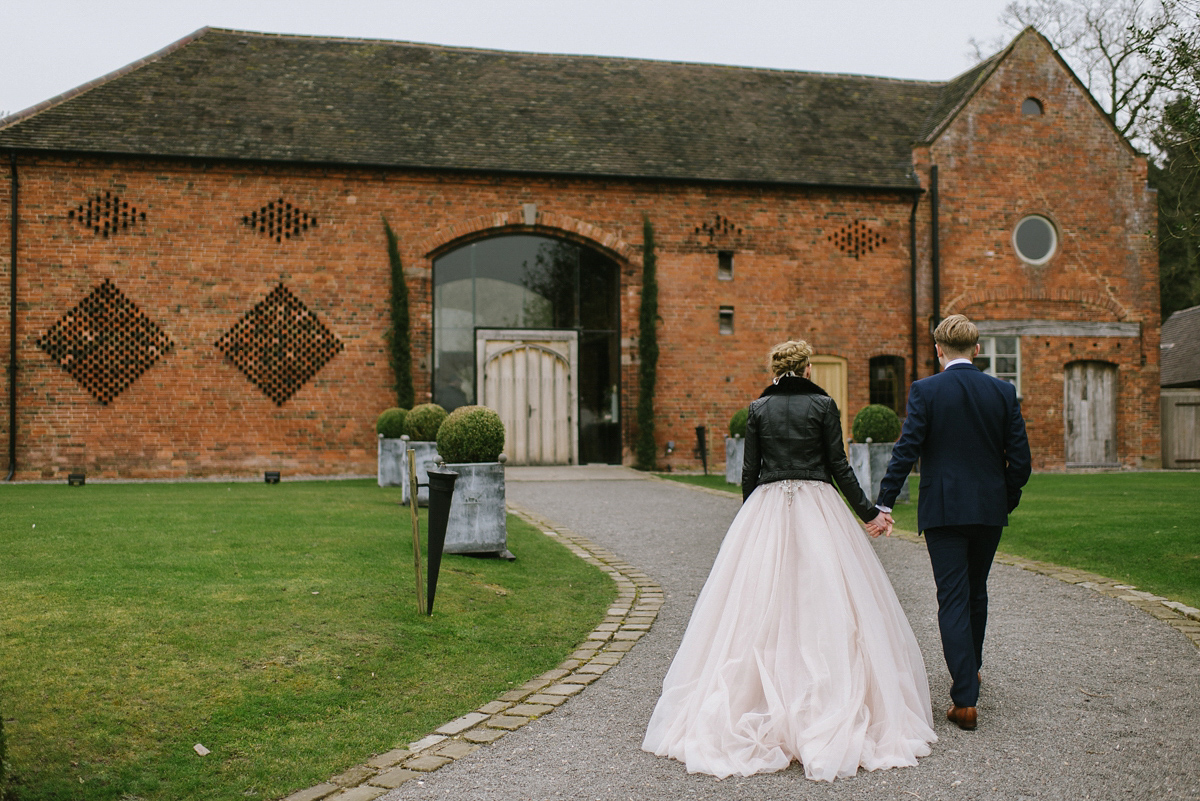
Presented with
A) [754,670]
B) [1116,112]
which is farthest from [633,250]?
[1116,112]

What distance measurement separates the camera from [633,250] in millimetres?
19453

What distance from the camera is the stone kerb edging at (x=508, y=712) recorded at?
4.09 m

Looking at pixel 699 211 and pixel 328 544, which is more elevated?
pixel 699 211

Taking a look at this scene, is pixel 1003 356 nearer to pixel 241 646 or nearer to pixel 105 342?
pixel 105 342

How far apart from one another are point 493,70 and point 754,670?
1912 cm

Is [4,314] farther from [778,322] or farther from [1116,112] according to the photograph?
[1116,112]

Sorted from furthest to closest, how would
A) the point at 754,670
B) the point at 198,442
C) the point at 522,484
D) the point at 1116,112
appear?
the point at 1116,112 → the point at 198,442 → the point at 522,484 → the point at 754,670

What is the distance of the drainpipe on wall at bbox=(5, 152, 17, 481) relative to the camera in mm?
17250

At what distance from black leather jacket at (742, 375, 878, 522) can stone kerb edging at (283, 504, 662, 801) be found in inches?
61.1

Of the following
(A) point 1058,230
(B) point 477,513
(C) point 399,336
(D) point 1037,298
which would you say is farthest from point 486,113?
(B) point 477,513

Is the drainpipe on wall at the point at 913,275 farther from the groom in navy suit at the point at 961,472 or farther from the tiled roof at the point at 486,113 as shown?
the groom in navy suit at the point at 961,472

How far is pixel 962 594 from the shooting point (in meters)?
4.83

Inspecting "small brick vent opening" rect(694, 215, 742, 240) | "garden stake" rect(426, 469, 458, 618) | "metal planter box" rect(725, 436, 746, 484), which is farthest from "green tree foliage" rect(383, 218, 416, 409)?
"garden stake" rect(426, 469, 458, 618)

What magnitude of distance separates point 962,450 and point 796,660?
4.51 ft
